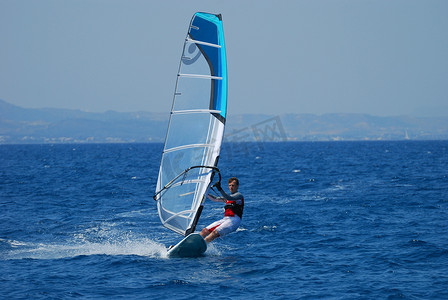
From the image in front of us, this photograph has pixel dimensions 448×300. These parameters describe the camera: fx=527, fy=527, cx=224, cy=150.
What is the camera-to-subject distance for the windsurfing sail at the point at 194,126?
44.4 ft

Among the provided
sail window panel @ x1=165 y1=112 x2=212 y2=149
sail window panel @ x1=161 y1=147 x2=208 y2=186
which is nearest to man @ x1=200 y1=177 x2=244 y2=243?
sail window panel @ x1=161 y1=147 x2=208 y2=186

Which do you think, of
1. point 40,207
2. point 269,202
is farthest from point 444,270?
point 40,207

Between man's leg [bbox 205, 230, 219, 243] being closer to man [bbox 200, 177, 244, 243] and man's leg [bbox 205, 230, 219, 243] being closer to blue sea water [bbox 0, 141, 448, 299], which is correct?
man [bbox 200, 177, 244, 243]

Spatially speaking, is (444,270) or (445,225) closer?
(444,270)

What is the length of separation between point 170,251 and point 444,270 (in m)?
6.98

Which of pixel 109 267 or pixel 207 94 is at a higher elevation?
pixel 207 94

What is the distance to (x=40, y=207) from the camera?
24297 mm

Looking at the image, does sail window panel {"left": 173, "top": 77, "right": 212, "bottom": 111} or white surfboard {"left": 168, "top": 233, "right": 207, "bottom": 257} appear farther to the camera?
white surfboard {"left": 168, "top": 233, "right": 207, "bottom": 257}

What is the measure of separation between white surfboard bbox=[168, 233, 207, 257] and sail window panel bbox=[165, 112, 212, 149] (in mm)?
2454

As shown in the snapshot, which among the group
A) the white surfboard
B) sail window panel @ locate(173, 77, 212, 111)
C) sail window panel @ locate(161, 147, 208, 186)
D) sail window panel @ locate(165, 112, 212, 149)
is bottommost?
the white surfboard

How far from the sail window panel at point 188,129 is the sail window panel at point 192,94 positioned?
0.78 ft

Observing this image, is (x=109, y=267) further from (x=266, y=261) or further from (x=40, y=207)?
(x=40, y=207)

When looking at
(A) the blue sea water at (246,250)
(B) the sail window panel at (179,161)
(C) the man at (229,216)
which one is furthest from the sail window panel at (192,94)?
(A) the blue sea water at (246,250)

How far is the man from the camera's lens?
13.8 meters
